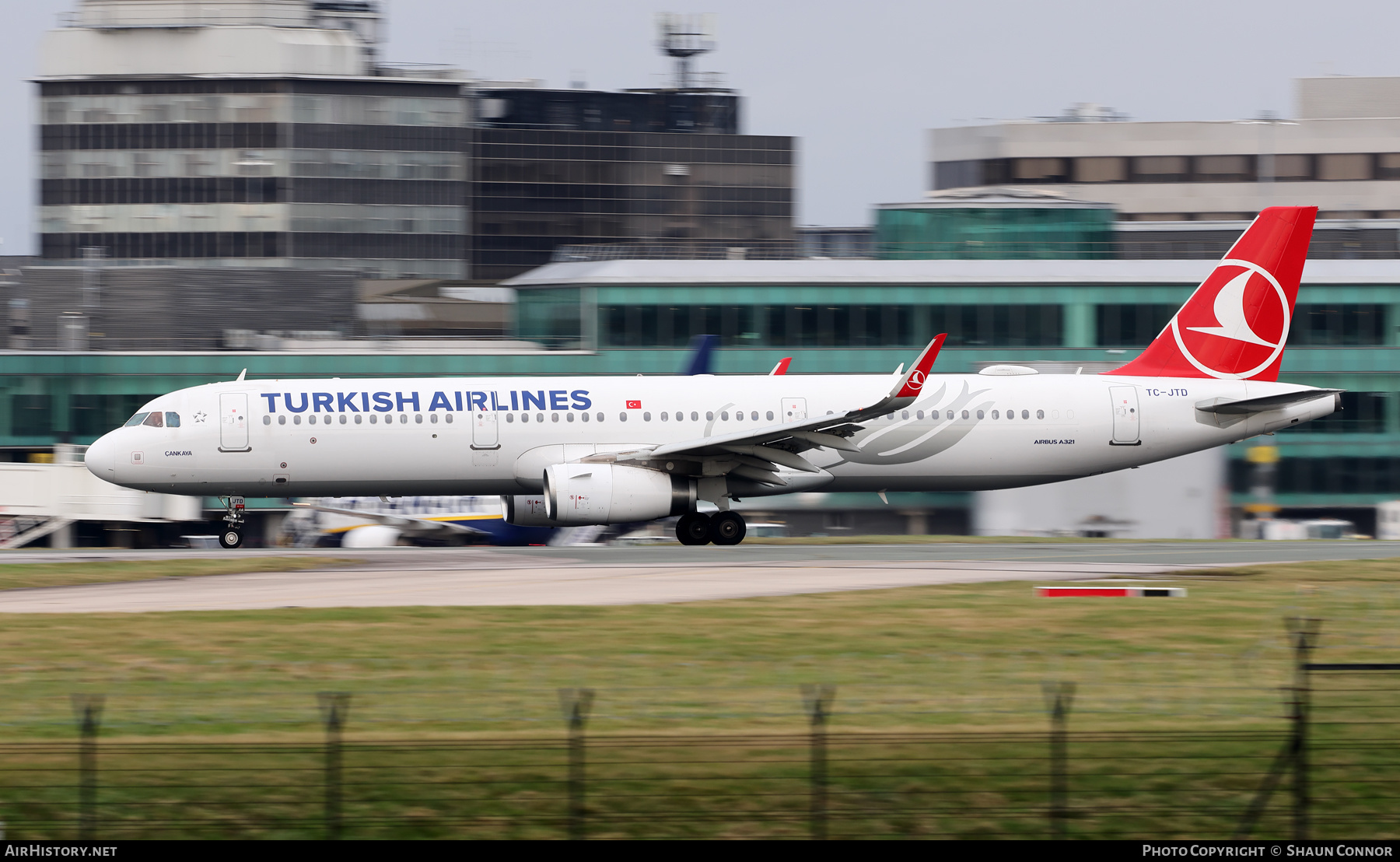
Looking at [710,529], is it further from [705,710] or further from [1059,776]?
[1059,776]

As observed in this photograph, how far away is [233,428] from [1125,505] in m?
22.1

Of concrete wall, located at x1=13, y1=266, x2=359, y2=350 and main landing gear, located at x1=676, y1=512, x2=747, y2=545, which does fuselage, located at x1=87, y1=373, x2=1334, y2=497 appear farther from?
concrete wall, located at x1=13, y1=266, x2=359, y2=350

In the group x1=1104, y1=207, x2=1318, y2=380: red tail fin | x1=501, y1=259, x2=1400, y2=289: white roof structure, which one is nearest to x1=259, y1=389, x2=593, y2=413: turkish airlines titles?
x1=1104, y1=207, x2=1318, y2=380: red tail fin

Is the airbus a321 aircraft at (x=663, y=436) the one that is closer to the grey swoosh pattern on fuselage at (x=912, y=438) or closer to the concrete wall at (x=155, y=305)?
the grey swoosh pattern on fuselage at (x=912, y=438)

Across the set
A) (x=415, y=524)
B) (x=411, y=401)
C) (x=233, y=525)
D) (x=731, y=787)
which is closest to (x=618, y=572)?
(x=411, y=401)

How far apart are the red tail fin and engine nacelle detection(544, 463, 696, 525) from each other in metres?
10.9

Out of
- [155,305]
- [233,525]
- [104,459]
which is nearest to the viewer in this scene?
[104,459]

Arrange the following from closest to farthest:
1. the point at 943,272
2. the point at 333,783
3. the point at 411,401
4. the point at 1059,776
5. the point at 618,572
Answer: the point at 333,783, the point at 1059,776, the point at 618,572, the point at 411,401, the point at 943,272

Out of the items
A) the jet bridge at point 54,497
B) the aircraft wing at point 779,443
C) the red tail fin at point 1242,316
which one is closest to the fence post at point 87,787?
the aircraft wing at point 779,443

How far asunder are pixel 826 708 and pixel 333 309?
6812cm

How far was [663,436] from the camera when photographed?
1315 inches

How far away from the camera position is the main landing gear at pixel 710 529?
1331 inches

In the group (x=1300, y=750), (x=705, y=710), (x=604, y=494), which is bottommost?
(x=705, y=710)

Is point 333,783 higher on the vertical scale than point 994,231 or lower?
lower
